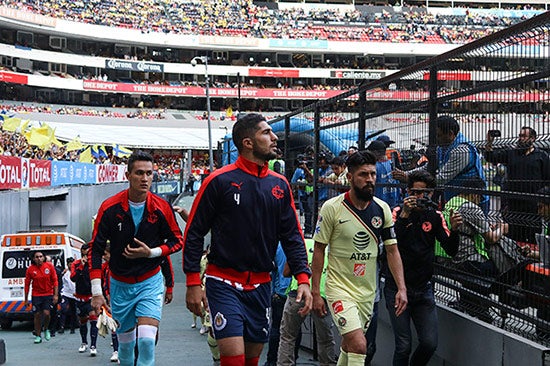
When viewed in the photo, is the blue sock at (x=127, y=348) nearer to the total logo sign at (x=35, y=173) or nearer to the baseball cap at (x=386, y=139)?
the baseball cap at (x=386, y=139)

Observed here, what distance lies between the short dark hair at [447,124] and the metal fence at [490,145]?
0.04m

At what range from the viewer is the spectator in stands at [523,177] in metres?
5.86

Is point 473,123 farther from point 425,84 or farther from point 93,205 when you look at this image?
point 93,205

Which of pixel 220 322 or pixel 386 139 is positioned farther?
pixel 386 139

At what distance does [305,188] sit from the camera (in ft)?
41.5

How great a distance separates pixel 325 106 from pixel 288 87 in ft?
234

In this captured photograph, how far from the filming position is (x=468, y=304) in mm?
7414

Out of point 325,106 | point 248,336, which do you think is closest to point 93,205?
point 325,106

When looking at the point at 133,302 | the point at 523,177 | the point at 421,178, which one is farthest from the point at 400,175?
the point at 133,302

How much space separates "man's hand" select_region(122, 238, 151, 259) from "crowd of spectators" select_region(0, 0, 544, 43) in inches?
2728

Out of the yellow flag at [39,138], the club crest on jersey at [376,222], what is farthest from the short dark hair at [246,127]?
the yellow flag at [39,138]

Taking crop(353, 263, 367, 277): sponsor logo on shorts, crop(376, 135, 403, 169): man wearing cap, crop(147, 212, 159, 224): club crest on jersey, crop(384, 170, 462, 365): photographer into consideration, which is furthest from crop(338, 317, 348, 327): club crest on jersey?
crop(376, 135, 403, 169): man wearing cap

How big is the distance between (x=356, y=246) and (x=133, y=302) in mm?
2223

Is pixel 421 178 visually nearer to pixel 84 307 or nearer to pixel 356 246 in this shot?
pixel 356 246
